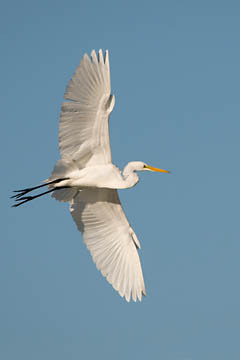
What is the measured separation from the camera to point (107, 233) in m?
17.2

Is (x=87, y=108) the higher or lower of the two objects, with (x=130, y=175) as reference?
higher

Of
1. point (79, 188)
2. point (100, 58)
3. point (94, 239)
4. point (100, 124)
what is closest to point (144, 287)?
point (94, 239)

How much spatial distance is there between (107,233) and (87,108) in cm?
355

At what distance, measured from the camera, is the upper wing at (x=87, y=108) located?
14.7 m

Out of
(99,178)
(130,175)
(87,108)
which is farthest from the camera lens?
(130,175)

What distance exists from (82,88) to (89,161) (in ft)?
6.34

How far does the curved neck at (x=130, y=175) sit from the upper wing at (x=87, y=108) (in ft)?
3.05

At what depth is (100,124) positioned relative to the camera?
15.1m

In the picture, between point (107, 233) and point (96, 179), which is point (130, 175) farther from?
point (107, 233)

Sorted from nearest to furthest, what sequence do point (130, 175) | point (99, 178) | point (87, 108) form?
point (87, 108) < point (99, 178) < point (130, 175)

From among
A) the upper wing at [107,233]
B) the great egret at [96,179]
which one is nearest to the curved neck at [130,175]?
the great egret at [96,179]

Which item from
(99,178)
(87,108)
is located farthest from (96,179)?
(87,108)

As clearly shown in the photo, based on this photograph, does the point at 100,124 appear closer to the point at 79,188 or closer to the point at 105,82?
the point at 105,82

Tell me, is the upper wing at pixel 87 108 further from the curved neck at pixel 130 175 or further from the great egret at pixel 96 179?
the curved neck at pixel 130 175
